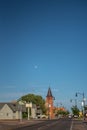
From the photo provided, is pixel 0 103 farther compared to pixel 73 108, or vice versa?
pixel 73 108

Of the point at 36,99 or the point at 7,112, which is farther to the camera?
the point at 36,99

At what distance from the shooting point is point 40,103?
187 metres

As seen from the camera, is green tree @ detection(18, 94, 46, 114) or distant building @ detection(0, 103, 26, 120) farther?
green tree @ detection(18, 94, 46, 114)

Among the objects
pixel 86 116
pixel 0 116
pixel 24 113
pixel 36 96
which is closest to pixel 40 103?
pixel 36 96

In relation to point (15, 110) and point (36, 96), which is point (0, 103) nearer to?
point (15, 110)

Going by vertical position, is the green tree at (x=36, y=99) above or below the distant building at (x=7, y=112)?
above

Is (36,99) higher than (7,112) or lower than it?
Result: higher

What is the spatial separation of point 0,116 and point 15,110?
20.4ft

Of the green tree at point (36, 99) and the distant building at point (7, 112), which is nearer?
the distant building at point (7, 112)

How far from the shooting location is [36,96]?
18762cm

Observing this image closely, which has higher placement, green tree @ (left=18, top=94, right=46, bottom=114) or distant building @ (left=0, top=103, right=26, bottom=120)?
green tree @ (left=18, top=94, right=46, bottom=114)

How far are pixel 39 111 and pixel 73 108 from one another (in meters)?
25.8

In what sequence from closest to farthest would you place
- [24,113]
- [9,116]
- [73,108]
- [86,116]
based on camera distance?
→ [86,116]
[9,116]
[24,113]
[73,108]

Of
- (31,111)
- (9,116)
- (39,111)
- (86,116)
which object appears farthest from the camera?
(39,111)
